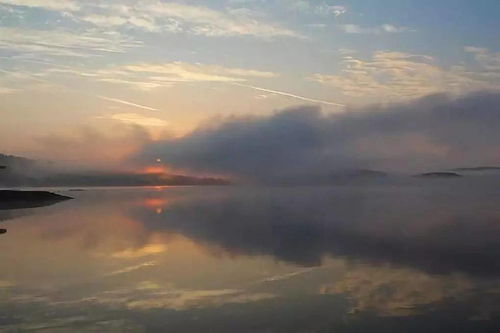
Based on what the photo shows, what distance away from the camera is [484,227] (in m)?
33.6

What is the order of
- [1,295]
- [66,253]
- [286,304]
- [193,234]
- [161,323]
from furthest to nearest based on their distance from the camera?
[193,234] → [66,253] → [1,295] → [286,304] → [161,323]

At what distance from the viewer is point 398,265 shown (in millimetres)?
19953

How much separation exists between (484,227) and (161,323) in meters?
26.9

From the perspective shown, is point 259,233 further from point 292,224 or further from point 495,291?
point 495,291

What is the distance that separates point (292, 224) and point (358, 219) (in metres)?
6.46

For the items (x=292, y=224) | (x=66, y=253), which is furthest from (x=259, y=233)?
(x=66, y=253)

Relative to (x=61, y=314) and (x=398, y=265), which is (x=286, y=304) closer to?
(x=61, y=314)

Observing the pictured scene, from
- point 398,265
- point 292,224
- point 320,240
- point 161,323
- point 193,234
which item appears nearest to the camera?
point 161,323

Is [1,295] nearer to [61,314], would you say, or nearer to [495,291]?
[61,314]

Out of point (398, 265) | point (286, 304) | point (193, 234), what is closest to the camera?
point (286, 304)

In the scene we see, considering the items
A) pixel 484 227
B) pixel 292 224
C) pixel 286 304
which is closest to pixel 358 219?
pixel 292 224

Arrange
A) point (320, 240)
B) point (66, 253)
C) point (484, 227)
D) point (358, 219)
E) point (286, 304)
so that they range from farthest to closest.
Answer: point (358, 219) < point (484, 227) < point (320, 240) < point (66, 253) < point (286, 304)

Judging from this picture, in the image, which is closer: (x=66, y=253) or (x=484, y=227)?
(x=66, y=253)

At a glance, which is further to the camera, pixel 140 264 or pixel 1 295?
pixel 140 264
